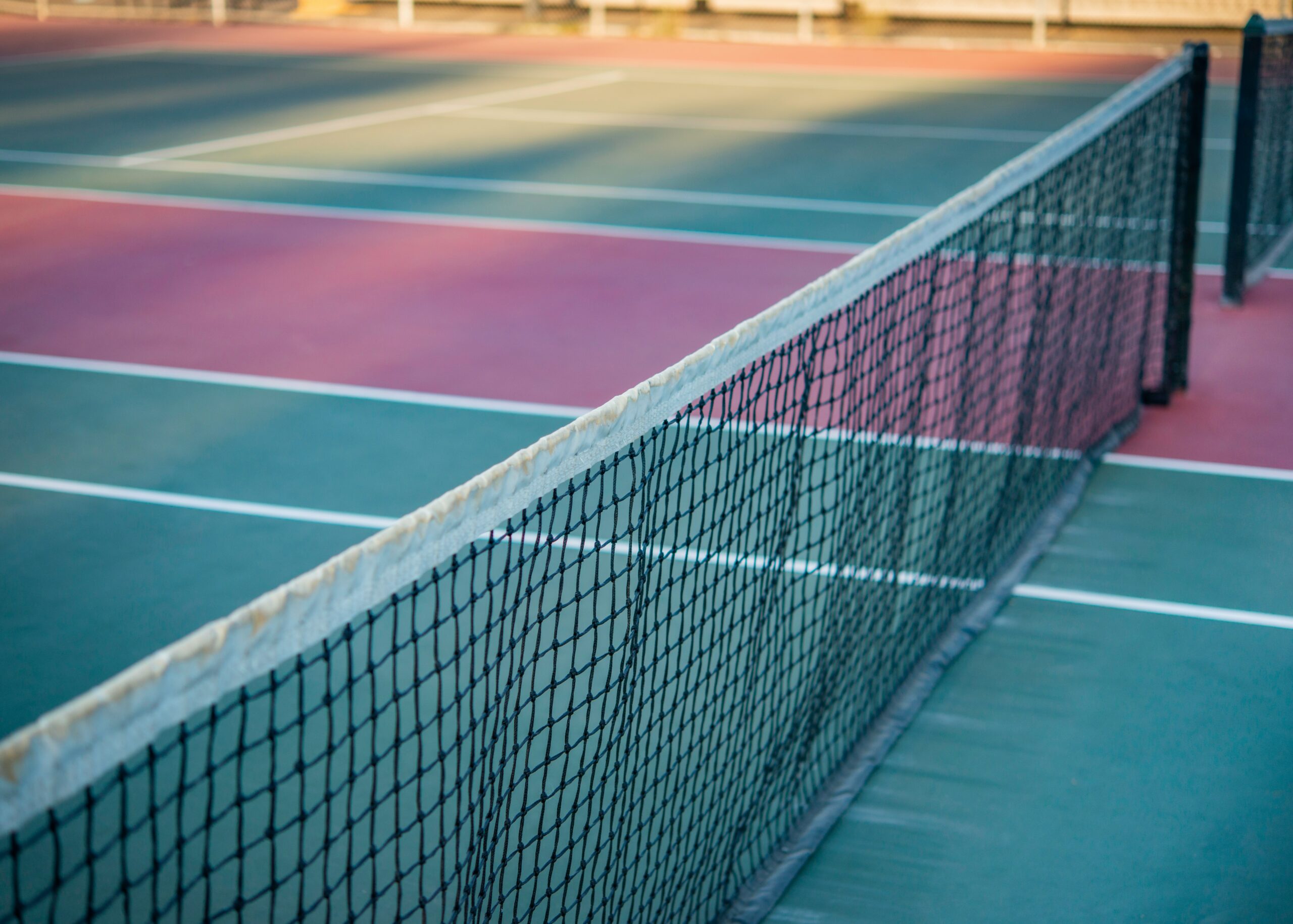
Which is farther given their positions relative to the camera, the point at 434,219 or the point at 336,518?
the point at 434,219

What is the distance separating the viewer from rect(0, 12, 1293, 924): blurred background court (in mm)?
3027

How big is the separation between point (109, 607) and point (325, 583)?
2433mm

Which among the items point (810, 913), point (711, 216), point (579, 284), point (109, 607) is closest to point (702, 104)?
point (711, 216)

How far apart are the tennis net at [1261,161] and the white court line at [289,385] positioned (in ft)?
10.8

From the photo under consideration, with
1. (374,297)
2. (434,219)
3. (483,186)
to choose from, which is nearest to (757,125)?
(483,186)

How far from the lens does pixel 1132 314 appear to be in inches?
246

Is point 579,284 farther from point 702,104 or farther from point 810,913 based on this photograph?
point 702,104

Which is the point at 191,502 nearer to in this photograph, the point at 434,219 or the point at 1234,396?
the point at 1234,396

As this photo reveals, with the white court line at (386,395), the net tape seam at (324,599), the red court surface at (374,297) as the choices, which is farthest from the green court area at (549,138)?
the net tape seam at (324,599)

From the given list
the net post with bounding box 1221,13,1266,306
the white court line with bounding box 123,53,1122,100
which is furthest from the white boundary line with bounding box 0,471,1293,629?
the white court line with bounding box 123,53,1122,100

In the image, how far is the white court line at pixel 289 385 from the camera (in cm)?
528

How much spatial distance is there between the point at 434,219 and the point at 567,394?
10.7ft

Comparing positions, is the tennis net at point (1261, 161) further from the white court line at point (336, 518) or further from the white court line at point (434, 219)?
the white court line at point (336, 518)

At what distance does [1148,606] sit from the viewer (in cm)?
389
